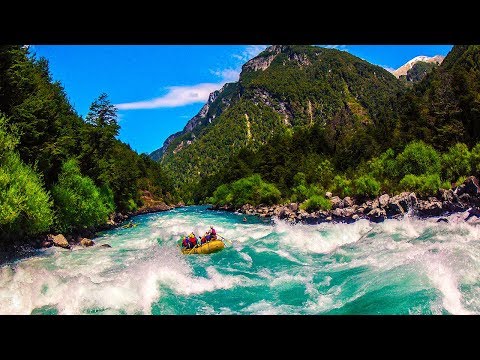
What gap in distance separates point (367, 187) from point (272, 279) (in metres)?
32.1

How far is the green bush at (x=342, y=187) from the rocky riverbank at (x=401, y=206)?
106 inches

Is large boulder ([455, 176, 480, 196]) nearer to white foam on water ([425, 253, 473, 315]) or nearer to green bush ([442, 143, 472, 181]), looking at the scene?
green bush ([442, 143, 472, 181])

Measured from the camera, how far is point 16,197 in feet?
63.5

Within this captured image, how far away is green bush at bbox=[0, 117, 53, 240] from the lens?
61.8ft

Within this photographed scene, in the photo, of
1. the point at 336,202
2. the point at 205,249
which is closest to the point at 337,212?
the point at 336,202

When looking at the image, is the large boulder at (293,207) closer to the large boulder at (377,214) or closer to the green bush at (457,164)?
the large boulder at (377,214)

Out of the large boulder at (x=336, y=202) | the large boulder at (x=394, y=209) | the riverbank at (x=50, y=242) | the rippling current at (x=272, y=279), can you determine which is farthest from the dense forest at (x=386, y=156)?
the riverbank at (x=50, y=242)
